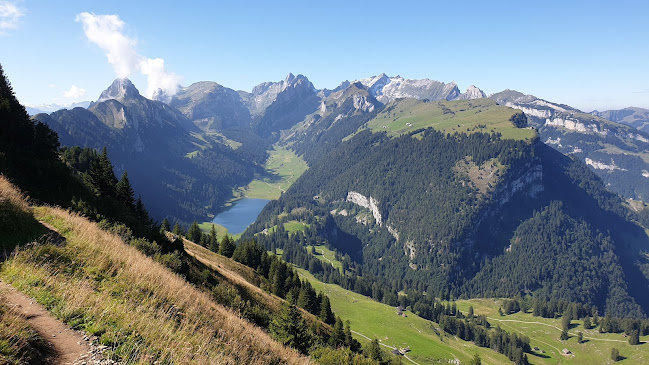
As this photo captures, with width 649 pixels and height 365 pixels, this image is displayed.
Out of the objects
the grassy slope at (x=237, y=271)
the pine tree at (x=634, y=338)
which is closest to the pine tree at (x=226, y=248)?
the grassy slope at (x=237, y=271)

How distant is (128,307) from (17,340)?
12.0 feet

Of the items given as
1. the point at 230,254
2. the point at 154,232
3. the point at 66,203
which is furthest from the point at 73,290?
the point at 230,254

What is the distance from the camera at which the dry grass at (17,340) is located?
6.34 meters

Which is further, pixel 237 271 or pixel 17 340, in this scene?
pixel 237 271

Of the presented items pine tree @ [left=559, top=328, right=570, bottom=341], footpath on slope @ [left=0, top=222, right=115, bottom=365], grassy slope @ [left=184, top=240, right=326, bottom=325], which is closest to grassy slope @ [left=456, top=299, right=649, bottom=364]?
pine tree @ [left=559, top=328, right=570, bottom=341]

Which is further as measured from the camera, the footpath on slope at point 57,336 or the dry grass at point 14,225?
the dry grass at point 14,225

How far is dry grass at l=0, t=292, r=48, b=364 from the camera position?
20.8ft

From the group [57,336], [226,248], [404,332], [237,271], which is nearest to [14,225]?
[57,336]

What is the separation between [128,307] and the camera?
1025 centimetres

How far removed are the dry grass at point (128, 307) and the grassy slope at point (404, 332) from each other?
105 meters

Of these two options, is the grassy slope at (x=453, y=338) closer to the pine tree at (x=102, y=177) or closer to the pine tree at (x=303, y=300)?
the pine tree at (x=303, y=300)

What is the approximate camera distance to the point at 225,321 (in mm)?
14164

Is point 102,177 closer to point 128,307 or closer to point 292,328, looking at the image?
point 292,328

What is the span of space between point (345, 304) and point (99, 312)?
143 meters
